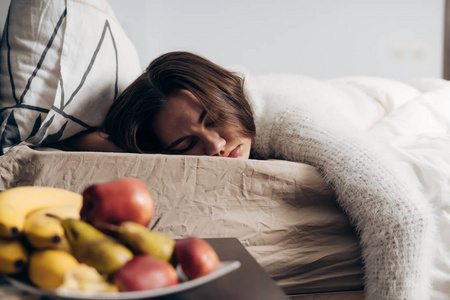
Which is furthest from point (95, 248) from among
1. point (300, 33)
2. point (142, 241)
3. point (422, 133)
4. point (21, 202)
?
point (300, 33)

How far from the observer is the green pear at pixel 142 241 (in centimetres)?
31

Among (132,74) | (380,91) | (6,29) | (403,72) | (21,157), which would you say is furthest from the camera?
(403,72)

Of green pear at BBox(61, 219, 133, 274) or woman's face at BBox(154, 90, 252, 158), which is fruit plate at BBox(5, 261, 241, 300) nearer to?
green pear at BBox(61, 219, 133, 274)

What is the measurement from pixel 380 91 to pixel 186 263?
128 centimetres

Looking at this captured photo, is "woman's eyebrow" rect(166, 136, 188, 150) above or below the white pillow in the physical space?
below

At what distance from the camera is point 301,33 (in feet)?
8.29

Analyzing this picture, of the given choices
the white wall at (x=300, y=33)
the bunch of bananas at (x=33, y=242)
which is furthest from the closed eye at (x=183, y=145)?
the white wall at (x=300, y=33)

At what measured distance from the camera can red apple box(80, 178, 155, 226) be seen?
0.34 metres

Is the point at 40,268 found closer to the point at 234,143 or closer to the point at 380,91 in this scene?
the point at 234,143

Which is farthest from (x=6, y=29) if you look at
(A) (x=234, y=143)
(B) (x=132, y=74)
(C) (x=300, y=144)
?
(C) (x=300, y=144)

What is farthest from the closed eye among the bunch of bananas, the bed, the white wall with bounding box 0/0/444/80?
the white wall with bounding box 0/0/444/80

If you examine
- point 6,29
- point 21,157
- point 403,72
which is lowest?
point 403,72

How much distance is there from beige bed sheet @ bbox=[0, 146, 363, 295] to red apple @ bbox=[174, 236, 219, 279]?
0.31 metres

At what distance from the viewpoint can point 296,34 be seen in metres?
2.52
